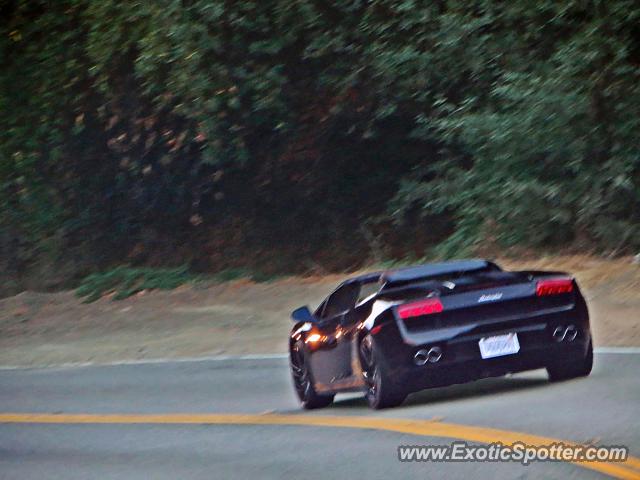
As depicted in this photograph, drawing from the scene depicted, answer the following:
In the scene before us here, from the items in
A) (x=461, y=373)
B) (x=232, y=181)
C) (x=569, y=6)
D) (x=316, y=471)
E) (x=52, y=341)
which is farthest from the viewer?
(x=232, y=181)

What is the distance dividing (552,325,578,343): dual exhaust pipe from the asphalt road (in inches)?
17.1

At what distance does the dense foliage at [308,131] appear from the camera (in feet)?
82.8

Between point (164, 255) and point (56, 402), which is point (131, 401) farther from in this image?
point (164, 255)

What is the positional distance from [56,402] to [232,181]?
17.5 m

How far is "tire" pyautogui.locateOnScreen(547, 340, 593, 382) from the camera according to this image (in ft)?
44.0

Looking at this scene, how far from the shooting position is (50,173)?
1391 inches

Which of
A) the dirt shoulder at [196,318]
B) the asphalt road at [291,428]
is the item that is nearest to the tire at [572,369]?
the asphalt road at [291,428]

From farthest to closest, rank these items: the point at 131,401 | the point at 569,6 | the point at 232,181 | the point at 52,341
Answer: the point at 232,181 → the point at 52,341 → the point at 569,6 → the point at 131,401

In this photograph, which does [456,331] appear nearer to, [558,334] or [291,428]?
[558,334]

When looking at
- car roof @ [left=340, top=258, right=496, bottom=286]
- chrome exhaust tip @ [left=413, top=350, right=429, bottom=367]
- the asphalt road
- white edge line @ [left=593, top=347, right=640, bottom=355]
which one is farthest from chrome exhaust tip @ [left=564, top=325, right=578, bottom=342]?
white edge line @ [left=593, top=347, right=640, bottom=355]

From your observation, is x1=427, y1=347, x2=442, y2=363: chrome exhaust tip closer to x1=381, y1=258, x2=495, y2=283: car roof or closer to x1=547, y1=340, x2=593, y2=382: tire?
x1=381, y1=258, x2=495, y2=283: car roof

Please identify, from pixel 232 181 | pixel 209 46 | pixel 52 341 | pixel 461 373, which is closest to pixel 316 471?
pixel 461 373

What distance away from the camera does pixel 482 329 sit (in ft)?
41.5

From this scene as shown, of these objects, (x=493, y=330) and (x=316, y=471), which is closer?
(x=316, y=471)
